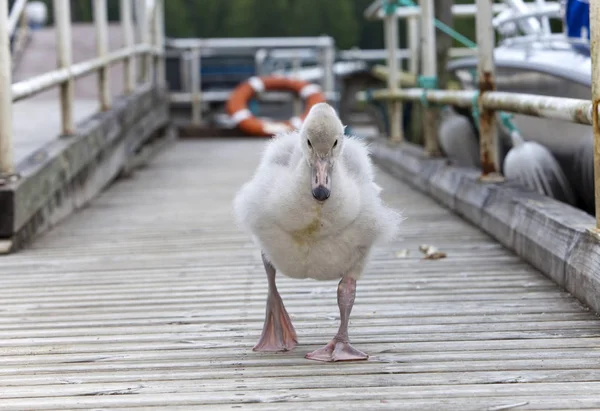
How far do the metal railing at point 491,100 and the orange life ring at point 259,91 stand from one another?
7.84 m

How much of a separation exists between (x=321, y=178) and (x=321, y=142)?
13 centimetres

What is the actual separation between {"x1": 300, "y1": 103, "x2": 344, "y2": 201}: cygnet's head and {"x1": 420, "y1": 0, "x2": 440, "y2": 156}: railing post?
5.27 metres

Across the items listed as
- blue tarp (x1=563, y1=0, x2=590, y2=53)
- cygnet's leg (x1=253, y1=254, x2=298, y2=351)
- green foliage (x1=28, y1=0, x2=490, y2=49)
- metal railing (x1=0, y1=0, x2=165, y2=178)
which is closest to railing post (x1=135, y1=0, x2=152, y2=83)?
→ metal railing (x1=0, y1=0, x2=165, y2=178)

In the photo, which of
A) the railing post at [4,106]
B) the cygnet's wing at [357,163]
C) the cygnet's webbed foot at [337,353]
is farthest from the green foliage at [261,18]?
the cygnet's webbed foot at [337,353]

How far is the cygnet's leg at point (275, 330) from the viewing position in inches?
138

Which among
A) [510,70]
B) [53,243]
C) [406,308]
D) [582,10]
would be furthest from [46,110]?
[406,308]

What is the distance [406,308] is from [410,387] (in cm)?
112

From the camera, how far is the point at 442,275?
4.79 meters

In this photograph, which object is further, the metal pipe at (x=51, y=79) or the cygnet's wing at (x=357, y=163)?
the metal pipe at (x=51, y=79)

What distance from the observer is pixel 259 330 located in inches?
151

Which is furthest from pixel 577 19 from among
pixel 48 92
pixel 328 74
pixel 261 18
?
pixel 261 18

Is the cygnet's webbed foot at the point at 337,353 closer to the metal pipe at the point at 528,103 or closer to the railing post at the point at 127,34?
the metal pipe at the point at 528,103

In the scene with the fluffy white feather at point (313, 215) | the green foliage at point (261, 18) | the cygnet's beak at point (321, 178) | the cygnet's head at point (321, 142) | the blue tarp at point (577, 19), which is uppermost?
the green foliage at point (261, 18)

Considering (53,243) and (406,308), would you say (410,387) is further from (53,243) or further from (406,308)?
(53,243)
